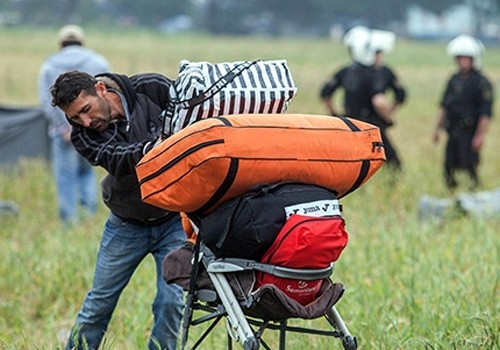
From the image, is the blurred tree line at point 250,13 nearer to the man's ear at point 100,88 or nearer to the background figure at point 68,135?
the background figure at point 68,135

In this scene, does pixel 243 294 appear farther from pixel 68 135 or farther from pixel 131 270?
pixel 68 135

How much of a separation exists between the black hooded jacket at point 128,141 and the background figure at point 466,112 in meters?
7.76

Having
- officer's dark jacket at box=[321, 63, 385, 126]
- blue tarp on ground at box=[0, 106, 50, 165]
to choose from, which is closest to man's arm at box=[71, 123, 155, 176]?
officer's dark jacket at box=[321, 63, 385, 126]

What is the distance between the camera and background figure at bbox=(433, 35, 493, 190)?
12398 mm

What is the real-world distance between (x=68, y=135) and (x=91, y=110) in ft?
17.6

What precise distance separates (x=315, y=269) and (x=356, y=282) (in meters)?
3.00

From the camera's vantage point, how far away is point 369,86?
1251 centimetres

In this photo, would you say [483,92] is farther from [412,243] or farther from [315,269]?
[315,269]

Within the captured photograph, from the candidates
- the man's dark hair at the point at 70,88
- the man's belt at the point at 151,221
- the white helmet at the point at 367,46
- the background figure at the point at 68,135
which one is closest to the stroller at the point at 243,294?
the man's belt at the point at 151,221

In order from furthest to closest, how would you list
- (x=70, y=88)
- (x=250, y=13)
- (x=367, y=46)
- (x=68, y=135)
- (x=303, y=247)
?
(x=250, y=13), (x=367, y=46), (x=68, y=135), (x=70, y=88), (x=303, y=247)

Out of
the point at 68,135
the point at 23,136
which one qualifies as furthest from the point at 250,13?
the point at 68,135

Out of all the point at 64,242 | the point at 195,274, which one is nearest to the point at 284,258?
the point at 195,274

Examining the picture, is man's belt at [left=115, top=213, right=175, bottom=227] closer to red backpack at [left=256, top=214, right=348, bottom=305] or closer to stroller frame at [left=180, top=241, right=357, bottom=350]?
stroller frame at [left=180, top=241, right=357, bottom=350]

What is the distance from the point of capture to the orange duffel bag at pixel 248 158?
3922 mm
